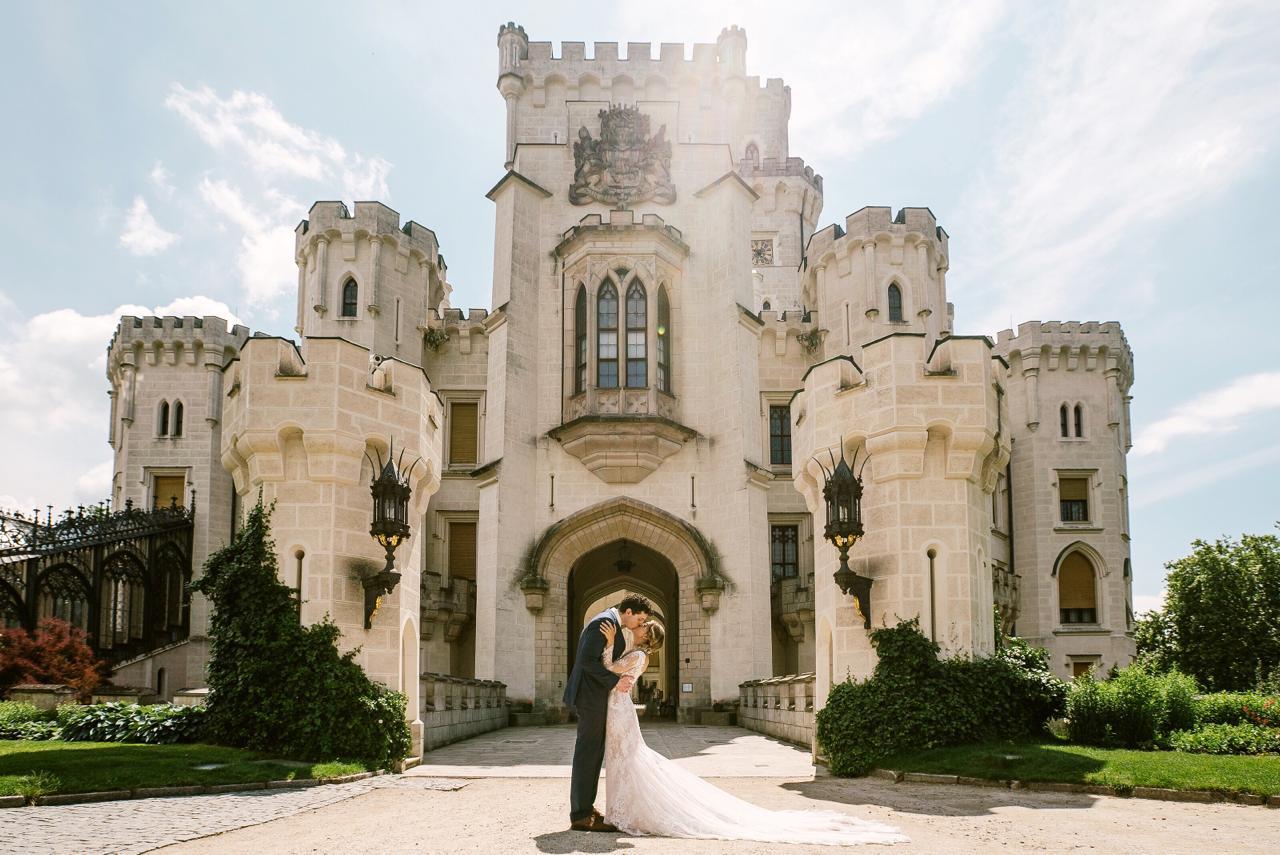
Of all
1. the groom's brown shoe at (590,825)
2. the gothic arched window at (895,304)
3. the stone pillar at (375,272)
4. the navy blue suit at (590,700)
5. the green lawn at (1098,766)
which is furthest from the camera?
the gothic arched window at (895,304)

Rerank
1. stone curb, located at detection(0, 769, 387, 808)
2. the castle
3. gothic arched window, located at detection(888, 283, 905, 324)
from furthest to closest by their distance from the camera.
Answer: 1. gothic arched window, located at detection(888, 283, 905, 324)
2. the castle
3. stone curb, located at detection(0, 769, 387, 808)

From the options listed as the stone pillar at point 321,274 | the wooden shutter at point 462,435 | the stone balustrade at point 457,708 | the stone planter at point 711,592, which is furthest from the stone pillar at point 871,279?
the stone pillar at point 321,274

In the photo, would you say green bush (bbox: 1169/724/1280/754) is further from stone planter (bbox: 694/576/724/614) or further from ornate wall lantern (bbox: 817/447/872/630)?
stone planter (bbox: 694/576/724/614)

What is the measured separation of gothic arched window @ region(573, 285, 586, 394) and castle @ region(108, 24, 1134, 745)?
75 millimetres

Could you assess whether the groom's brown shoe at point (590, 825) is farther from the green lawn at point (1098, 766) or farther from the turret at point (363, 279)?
the turret at point (363, 279)

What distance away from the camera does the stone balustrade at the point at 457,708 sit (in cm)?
1563

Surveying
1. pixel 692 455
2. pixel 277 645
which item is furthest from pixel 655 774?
pixel 692 455

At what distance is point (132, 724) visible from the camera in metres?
12.9

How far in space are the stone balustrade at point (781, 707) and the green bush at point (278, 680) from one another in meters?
6.99

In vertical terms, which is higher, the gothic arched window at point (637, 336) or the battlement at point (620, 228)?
the battlement at point (620, 228)

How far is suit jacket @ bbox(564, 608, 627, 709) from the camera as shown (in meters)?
8.20

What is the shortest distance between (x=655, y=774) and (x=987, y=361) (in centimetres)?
729

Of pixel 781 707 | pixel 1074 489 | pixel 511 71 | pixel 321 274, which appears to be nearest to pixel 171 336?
pixel 321 274

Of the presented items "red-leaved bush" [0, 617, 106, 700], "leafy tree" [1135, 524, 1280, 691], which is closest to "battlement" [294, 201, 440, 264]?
"red-leaved bush" [0, 617, 106, 700]
